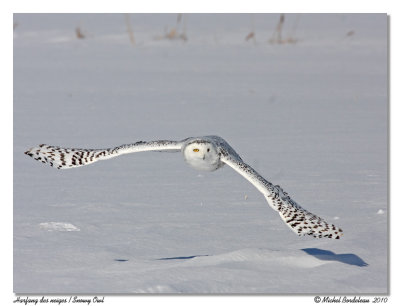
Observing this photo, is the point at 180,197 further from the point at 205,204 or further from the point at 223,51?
the point at 223,51

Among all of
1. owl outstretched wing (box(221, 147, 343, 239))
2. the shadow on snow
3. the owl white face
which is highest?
the owl white face

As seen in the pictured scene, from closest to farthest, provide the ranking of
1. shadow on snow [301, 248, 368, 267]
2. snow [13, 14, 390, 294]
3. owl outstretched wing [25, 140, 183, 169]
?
snow [13, 14, 390, 294]
shadow on snow [301, 248, 368, 267]
owl outstretched wing [25, 140, 183, 169]

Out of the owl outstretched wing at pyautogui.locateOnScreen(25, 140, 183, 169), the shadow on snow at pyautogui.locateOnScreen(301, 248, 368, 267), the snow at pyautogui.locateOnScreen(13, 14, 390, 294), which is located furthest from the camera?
the owl outstretched wing at pyautogui.locateOnScreen(25, 140, 183, 169)

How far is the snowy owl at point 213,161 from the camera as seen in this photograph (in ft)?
21.7

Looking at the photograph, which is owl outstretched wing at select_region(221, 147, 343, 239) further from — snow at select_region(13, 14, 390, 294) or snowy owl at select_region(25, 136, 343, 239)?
snow at select_region(13, 14, 390, 294)

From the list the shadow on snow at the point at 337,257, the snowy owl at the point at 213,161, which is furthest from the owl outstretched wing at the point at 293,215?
the shadow on snow at the point at 337,257

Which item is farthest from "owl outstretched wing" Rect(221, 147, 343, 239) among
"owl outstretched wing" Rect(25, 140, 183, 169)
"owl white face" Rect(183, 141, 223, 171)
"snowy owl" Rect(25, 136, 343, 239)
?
"owl outstretched wing" Rect(25, 140, 183, 169)

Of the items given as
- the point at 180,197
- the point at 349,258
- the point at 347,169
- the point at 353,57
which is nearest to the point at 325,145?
the point at 347,169

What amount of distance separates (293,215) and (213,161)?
120 centimetres

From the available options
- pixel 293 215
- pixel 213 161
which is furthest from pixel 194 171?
pixel 293 215

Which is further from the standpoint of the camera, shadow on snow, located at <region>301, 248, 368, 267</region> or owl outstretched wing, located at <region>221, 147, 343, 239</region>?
shadow on snow, located at <region>301, 248, 368, 267</region>

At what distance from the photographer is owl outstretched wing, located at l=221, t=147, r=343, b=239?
21.5ft

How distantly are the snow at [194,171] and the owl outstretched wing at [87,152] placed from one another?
53 cm

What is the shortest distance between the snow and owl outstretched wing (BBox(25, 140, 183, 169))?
532 millimetres
